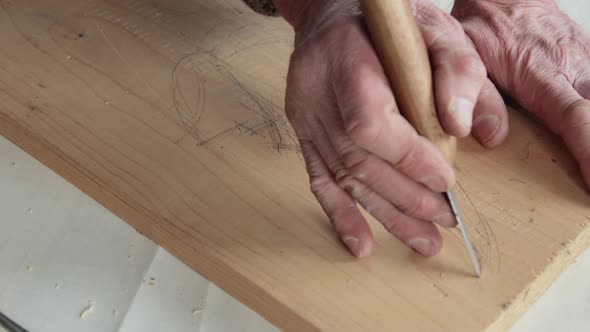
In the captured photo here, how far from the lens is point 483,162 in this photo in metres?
1.50

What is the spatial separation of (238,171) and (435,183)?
461 mm

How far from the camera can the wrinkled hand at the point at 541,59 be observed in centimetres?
148

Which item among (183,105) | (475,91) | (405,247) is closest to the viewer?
(475,91)

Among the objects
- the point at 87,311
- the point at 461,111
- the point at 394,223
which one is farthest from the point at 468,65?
the point at 87,311

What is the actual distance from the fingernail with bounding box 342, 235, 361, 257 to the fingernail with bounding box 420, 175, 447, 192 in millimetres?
198

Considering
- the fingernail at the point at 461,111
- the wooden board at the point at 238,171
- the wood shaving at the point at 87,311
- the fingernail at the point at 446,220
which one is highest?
the fingernail at the point at 461,111

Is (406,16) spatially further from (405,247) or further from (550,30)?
(550,30)

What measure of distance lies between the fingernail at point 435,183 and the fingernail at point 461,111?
0.09 meters

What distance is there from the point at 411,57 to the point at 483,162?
18.3 inches

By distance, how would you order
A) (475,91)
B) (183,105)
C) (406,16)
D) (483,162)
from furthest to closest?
1. (183,105)
2. (483,162)
3. (475,91)
4. (406,16)

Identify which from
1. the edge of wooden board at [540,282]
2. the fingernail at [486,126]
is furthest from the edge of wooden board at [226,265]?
the fingernail at [486,126]

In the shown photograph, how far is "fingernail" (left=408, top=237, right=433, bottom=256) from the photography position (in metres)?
1.30

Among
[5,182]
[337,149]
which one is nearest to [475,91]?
[337,149]

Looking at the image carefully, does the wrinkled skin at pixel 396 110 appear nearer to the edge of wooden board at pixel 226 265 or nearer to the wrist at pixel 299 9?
the wrist at pixel 299 9
